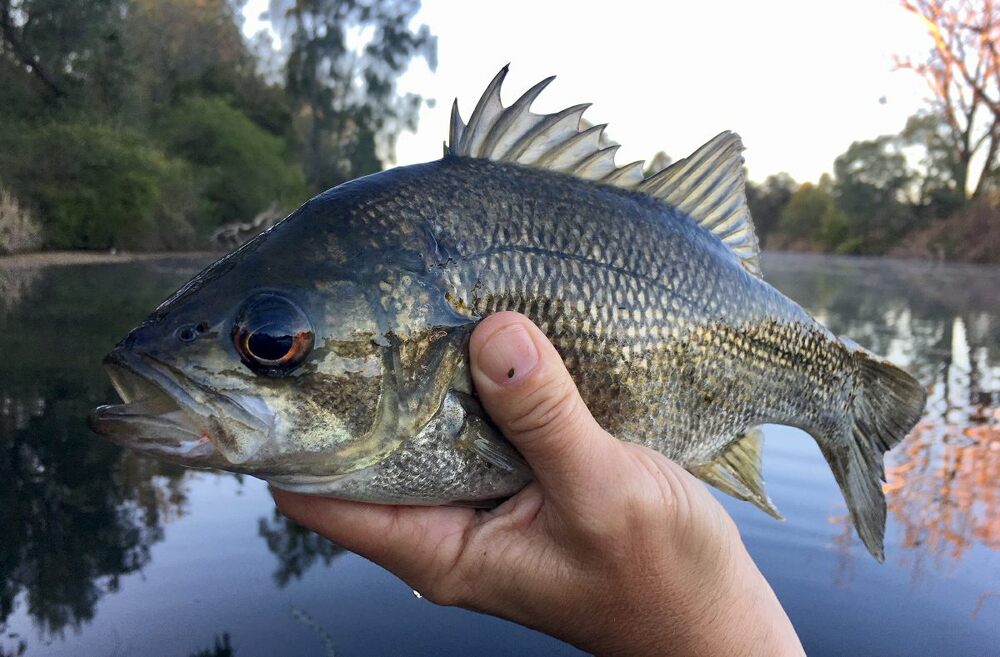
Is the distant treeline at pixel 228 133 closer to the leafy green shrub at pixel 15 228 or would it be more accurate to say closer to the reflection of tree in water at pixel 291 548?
the leafy green shrub at pixel 15 228

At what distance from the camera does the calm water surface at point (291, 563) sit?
3670 millimetres

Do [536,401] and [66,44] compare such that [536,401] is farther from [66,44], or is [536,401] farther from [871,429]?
[66,44]

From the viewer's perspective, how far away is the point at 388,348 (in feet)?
6.13

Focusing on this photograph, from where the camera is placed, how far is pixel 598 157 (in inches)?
94.7

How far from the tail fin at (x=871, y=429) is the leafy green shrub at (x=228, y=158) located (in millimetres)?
34205

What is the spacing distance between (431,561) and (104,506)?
3746 millimetres

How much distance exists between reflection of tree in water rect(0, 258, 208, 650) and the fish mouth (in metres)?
2.64

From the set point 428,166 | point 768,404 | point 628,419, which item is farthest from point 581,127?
point 768,404

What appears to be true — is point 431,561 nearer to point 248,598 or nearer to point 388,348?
point 388,348

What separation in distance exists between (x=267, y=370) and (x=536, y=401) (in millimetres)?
693

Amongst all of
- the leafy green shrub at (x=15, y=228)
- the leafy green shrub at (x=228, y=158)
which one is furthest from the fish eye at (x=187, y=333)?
the leafy green shrub at (x=228, y=158)

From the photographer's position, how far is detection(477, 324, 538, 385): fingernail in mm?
1800

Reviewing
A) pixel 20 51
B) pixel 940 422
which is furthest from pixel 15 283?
pixel 20 51

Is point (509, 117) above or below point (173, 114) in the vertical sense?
below
